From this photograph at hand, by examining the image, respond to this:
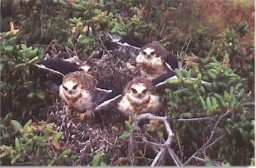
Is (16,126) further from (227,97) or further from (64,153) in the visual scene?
(227,97)

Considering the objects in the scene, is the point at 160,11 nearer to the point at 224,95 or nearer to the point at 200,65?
the point at 200,65

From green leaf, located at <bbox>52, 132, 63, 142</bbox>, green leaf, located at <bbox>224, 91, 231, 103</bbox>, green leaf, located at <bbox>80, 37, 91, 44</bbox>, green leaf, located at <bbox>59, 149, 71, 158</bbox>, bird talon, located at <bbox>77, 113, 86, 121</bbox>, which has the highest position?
green leaf, located at <bbox>80, 37, 91, 44</bbox>

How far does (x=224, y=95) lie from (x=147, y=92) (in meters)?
0.26

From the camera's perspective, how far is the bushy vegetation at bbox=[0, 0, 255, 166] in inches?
78.4

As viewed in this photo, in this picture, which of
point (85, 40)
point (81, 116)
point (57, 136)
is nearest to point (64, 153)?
point (57, 136)

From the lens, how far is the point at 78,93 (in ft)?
6.95

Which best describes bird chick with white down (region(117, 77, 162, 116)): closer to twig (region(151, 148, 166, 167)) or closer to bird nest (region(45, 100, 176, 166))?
bird nest (region(45, 100, 176, 166))

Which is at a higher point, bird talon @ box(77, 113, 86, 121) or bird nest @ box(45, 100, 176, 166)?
bird talon @ box(77, 113, 86, 121)

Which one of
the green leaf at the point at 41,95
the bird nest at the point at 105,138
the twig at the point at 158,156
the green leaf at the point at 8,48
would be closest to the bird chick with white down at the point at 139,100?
the bird nest at the point at 105,138

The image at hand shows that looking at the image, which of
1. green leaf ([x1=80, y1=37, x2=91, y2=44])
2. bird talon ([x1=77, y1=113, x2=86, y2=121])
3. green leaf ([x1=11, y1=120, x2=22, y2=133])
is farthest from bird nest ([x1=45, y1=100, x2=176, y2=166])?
green leaf ([x1=80, y1=37, x2=91, y2=44])

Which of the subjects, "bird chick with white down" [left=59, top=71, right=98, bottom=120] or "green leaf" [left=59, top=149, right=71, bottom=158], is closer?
"green leaf" [left=59, top=149, right=71, bottom=158]

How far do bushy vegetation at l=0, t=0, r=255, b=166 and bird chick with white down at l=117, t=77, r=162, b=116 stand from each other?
65mm

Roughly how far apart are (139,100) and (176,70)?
0.16 m

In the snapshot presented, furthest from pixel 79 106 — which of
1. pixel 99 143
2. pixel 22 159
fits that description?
pixel 22 159
